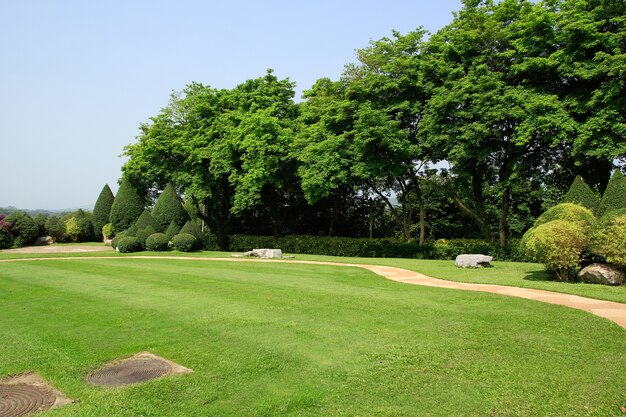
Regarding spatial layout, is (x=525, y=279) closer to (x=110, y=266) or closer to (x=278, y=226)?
(x=110, y=266)

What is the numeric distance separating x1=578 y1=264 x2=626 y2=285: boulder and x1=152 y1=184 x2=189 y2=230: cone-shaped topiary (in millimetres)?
23963

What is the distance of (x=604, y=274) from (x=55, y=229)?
35.7 metres

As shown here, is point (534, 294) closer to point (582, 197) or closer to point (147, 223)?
point (582, 197)

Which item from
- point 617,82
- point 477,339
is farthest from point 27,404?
point 617,82

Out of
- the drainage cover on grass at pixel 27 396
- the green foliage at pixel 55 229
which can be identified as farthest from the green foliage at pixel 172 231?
Answer: the drainage cover on grass at pixel 27 396

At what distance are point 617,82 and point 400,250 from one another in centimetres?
1131

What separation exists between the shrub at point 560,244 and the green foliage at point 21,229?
3358 cm

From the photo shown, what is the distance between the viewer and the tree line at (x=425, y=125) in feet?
56.3

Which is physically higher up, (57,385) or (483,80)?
(483,80)

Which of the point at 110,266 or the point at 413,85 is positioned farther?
the point at 413,85

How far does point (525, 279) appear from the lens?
1279 cm

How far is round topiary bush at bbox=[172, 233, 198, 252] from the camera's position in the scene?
85.8 feet

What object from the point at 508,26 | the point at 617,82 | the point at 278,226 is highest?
the point at 508,26

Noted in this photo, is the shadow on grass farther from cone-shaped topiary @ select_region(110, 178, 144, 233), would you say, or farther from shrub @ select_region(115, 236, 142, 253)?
cone-shaped topiary @ select_region(110, 178, 144, 233)
